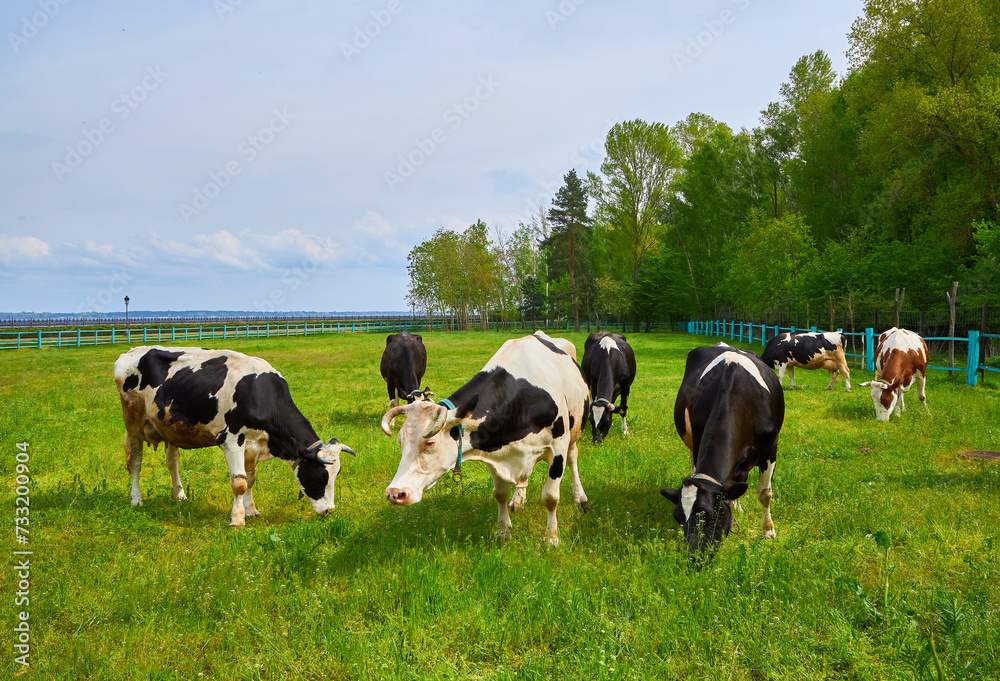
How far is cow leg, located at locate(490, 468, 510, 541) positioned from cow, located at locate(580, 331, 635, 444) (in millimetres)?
4085

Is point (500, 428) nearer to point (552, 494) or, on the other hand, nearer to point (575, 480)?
point (552, 494)

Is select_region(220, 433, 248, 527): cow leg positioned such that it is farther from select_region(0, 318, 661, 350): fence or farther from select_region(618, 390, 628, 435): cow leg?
select_region(0, 318, 661, 350): fence

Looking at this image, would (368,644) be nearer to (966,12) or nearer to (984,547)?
(984,547)

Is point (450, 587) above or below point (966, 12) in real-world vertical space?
below

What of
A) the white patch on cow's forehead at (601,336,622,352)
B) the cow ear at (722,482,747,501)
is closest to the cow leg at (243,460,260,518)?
the cow ear at (722,482,747,501)

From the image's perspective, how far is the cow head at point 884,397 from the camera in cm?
1106

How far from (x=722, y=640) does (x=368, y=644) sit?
2293mm

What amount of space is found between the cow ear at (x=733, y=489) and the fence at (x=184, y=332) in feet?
133

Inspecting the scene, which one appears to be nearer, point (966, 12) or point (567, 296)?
point (966, 12)

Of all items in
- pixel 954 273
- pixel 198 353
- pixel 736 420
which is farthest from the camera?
pixel 954 273

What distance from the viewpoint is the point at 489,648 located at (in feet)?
12.3

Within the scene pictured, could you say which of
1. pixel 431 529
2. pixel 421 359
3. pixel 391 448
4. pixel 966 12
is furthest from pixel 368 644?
pixel 966 12

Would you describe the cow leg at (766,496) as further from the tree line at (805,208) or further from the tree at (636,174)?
the tree at (636,174)

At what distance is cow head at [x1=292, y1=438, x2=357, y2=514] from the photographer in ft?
20.2
